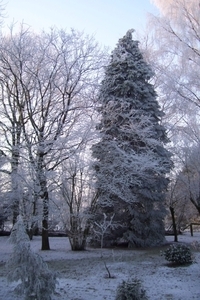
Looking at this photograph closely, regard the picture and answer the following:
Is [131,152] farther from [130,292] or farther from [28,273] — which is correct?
[28,273]

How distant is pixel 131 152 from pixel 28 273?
32.0 ft

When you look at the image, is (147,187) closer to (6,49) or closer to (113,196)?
(113,196)

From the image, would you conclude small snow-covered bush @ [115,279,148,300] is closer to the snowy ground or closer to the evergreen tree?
the snowy ground

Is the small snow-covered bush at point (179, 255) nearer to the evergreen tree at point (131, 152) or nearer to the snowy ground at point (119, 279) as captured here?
the snowy ground at point (119, 279)

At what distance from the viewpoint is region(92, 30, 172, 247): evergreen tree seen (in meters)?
13.9

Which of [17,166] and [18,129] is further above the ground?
[18,129]

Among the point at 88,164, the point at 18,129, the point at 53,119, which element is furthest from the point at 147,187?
the point at 18,129

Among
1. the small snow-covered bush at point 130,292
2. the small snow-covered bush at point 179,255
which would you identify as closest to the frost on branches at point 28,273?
the small snow-covered bush at point 130,292

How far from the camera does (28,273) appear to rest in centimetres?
477

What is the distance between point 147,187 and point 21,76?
7.59m

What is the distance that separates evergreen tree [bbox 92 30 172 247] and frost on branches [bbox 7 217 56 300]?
28.9ft

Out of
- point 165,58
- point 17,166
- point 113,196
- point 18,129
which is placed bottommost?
point 113,196

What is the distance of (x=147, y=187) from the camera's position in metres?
15.2

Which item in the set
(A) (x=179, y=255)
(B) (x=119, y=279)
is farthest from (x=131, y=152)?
(B) (x=119, y=279)
